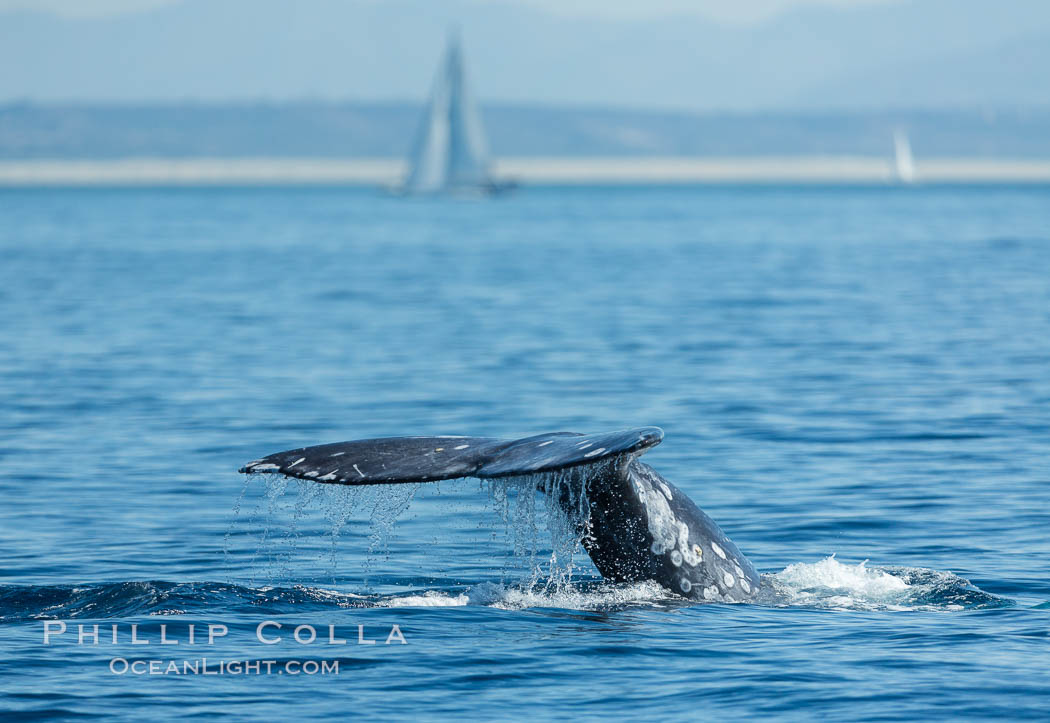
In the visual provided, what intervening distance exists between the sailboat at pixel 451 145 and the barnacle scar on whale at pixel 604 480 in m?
87.8

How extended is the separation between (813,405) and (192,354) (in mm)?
9077

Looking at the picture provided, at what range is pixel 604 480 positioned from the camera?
7.27 m

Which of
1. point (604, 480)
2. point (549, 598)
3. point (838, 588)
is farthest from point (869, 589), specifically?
point (604, 480)

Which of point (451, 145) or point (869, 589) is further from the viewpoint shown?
point (451, 145)

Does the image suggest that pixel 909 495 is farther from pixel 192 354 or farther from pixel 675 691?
pixel 192 354

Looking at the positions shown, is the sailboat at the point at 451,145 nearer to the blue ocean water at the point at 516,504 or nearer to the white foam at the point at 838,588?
the blue ocean water at the point at 516,504

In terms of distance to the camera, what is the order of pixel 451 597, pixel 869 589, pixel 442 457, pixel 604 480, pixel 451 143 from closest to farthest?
1. pixel 442 457
2. pixel 604 480
3. pixel 451 597
4. pixel 869 589
5. pixel 451 143

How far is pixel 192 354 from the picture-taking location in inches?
878

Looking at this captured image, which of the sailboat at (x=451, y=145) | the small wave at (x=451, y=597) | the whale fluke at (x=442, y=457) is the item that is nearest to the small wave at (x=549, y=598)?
the small wave at (x=451, y=597)

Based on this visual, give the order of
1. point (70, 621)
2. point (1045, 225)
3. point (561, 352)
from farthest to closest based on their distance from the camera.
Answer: point (1045, 225), point (561, 352), point (70, 621)

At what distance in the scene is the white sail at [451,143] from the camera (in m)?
100

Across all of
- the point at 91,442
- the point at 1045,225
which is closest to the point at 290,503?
the point at 91,442

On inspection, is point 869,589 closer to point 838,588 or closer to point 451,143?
point 838,588

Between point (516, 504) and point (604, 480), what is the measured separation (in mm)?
1080
